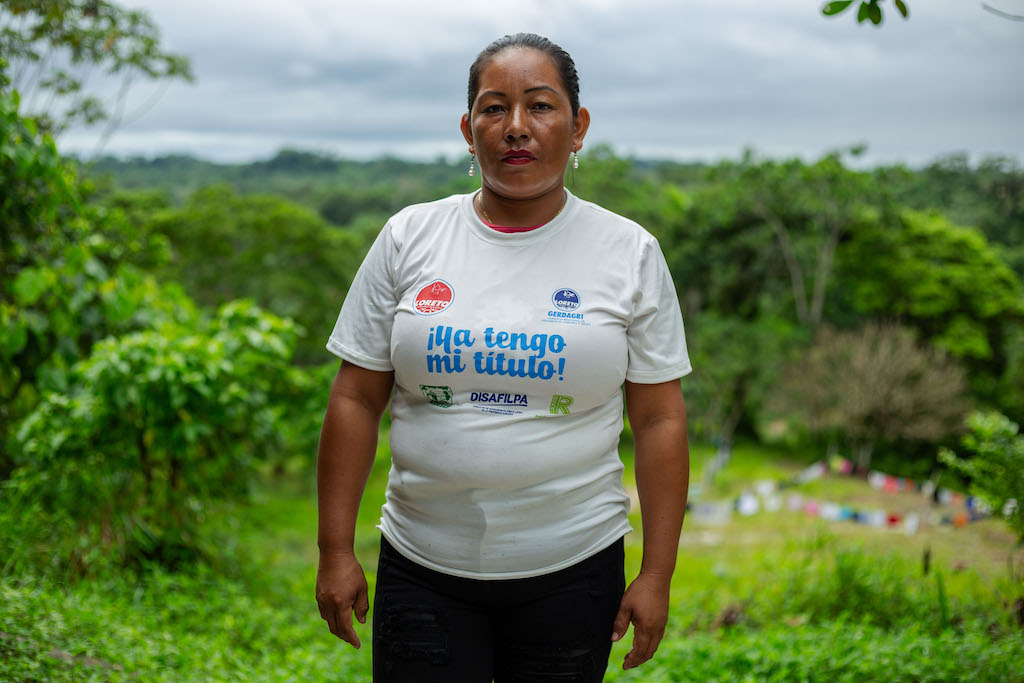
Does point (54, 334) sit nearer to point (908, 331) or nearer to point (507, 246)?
point (507, 246)

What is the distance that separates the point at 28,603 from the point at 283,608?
203 centimetres

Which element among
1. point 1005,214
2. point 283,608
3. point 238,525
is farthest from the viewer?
point 1005,214

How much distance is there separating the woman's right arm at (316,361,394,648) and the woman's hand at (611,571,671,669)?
44cm

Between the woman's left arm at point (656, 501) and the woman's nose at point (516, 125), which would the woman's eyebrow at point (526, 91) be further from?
the woman's left arm at point (656, 501)

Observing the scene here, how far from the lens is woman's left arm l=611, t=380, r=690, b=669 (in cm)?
152

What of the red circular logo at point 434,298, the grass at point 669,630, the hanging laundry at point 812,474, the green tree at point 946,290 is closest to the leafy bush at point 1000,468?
the grass at point 669,630

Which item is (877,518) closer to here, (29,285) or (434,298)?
(29,285)

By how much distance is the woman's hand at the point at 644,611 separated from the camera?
4.95 feet

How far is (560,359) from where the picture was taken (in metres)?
1.40

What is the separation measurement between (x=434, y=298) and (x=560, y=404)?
0.27 metres

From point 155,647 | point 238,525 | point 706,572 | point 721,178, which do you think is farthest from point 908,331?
point 155,647

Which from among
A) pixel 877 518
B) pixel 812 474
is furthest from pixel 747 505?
pixel 877 518

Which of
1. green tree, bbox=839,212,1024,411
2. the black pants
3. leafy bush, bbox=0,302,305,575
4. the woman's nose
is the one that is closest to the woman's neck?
the woman's nose

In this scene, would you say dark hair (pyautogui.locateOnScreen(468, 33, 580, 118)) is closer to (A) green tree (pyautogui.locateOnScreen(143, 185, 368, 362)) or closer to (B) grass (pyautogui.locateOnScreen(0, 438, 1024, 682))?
(B) grass (pyautogui.locateOnScreen(0, 438, 1024, 682))
